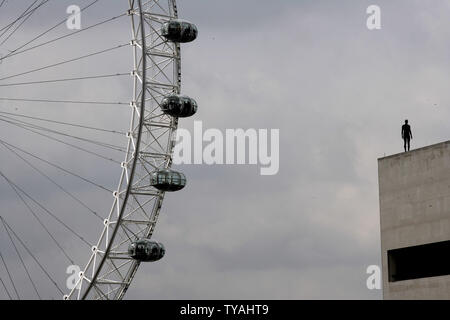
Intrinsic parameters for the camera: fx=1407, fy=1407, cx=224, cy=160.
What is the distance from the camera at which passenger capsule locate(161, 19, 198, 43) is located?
63.5m

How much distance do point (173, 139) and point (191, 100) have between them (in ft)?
6.97

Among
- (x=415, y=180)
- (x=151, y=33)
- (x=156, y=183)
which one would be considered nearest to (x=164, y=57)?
(x=151, y=33)

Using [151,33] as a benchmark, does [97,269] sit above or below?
below

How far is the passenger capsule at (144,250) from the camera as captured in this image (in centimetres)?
6281

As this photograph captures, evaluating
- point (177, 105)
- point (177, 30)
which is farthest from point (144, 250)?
point (177, 30)

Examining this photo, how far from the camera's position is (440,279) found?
179 feet

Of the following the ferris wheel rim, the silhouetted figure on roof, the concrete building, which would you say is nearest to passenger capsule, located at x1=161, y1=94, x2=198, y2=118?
the ferris wheel rim

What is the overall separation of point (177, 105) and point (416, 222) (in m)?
12.7

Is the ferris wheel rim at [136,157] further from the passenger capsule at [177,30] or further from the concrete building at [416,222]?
the concrete building at [416,222]

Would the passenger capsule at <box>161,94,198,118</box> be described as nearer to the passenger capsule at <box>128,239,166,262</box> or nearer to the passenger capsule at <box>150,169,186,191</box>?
the passenger capsule at <box>150,169,186,191</box>

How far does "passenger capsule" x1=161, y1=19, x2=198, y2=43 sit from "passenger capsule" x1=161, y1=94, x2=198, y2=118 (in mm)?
2667

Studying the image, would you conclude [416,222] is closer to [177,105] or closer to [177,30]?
[177,105]

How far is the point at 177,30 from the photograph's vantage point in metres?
63.5
